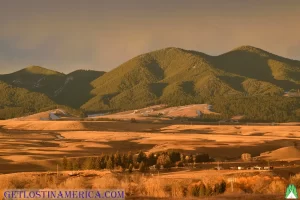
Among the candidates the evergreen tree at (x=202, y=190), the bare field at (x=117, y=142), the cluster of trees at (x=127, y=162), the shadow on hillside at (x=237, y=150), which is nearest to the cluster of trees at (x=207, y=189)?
the evergreen tree at (x=202, y=190)

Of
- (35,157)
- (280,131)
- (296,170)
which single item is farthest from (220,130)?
(296,170)

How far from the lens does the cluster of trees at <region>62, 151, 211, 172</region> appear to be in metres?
55.7

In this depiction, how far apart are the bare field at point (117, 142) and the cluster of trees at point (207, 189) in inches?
1130

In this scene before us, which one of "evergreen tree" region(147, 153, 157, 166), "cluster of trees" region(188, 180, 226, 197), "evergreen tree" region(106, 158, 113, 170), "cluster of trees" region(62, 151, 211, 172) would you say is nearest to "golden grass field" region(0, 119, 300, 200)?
"cluster of trees" region(188, 180, 226, 197)

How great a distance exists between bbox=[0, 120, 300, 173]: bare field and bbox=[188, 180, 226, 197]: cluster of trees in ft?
94.1

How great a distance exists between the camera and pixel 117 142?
10194 cm

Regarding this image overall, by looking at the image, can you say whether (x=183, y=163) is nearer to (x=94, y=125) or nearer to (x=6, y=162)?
(x=6, y=162)

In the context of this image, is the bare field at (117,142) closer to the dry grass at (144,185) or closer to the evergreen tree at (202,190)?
the dry grass at (144,185)

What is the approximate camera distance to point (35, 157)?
2675 inches

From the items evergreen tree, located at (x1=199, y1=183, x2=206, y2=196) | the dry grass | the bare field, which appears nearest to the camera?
evergreen tree, located at (x1=199, y1=183, x2=206, y2=196)

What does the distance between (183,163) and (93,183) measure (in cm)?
2960

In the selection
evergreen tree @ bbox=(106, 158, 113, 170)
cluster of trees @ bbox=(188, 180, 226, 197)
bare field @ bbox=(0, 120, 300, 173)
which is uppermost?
bare field @ bbox=(0, 120, 300, 173)

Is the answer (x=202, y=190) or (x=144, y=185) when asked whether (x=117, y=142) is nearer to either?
(x=144, y=185)

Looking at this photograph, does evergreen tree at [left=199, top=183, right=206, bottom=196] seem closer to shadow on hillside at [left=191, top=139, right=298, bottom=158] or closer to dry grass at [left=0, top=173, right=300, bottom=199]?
dry grass at [left=0, top=173, right=300, bottom=199]
